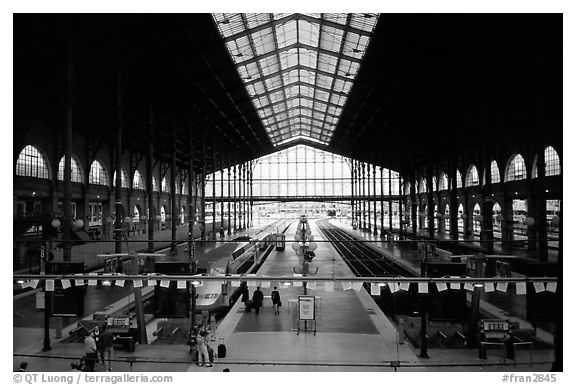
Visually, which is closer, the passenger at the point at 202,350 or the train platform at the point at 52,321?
the passenger at the point at 202,350

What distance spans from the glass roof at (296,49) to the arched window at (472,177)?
15240mm

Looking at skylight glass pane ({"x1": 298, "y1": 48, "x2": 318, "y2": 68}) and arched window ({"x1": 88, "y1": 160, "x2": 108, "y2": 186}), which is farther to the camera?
arched window ({"x1": 88, "y1": 160, "x2": 108, "y2": 186})

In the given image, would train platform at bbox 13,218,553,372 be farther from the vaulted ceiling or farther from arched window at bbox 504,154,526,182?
→ arched window at bbox 504,154,526,182

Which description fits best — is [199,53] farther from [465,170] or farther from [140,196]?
[465,170]

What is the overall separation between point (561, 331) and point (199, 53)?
24.2 m

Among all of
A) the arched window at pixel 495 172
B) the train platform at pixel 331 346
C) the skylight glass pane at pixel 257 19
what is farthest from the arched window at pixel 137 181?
the arched window at pixel 495 172

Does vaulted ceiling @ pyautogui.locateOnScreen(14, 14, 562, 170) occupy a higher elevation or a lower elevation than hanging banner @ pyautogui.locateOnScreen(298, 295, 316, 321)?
A: higher

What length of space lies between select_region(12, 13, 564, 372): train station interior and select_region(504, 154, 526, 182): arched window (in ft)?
0.56

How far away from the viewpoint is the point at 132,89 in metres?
28.7

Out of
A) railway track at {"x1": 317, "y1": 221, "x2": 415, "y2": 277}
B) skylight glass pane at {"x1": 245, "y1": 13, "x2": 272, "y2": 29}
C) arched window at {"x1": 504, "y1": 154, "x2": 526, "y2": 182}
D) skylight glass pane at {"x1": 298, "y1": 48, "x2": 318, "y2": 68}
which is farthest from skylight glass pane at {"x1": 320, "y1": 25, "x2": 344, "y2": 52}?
arched window at {"x1": 504, "y1": 154, "x2": 526, "y2": 182}

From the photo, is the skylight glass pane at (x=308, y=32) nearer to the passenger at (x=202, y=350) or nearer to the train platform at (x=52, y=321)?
the train platform at (x=52, y=321)

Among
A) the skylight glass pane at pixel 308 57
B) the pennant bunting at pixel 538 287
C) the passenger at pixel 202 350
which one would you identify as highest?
the skylight glass pane at pixel 308 57

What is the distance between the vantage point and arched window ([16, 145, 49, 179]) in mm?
28344

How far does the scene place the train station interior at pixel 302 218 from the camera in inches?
461
